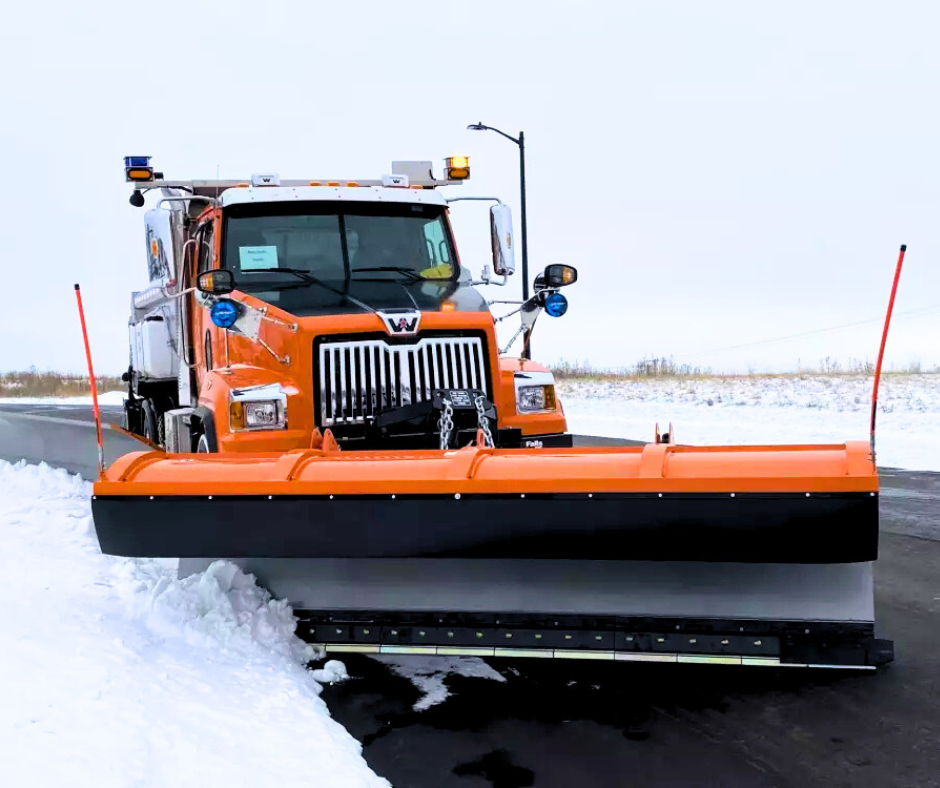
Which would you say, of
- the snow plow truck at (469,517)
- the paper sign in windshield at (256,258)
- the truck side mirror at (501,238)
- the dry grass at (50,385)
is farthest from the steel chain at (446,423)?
the dry grass at (50,385)

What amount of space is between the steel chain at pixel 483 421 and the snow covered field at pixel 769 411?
8119 mm

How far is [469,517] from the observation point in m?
4.43

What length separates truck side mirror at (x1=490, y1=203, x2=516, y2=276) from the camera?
7.80m

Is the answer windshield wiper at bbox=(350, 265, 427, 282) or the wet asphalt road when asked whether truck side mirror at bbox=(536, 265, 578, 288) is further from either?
the wet asphalt road

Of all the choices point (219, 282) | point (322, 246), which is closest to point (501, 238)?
point (322, 246)

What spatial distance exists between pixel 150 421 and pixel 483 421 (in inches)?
223

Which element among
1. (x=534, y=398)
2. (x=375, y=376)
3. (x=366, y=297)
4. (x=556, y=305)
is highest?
(x=366, y=297)

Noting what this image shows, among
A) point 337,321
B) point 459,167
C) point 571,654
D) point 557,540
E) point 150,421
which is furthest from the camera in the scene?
point 150,421

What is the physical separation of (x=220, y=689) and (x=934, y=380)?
Result: 107 feet

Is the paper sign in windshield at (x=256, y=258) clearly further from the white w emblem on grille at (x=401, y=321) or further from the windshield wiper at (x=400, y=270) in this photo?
the white w emblem on grille at (x=401, y=321)

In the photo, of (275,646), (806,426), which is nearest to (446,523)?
(275,646)

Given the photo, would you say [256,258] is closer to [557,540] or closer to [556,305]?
[556,305]

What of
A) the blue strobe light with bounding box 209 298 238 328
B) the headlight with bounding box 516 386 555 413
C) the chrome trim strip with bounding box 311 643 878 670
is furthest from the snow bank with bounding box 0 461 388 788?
the headlight with bounding box 516 386 555 413

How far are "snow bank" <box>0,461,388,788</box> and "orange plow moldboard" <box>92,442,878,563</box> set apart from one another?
0.37 m
